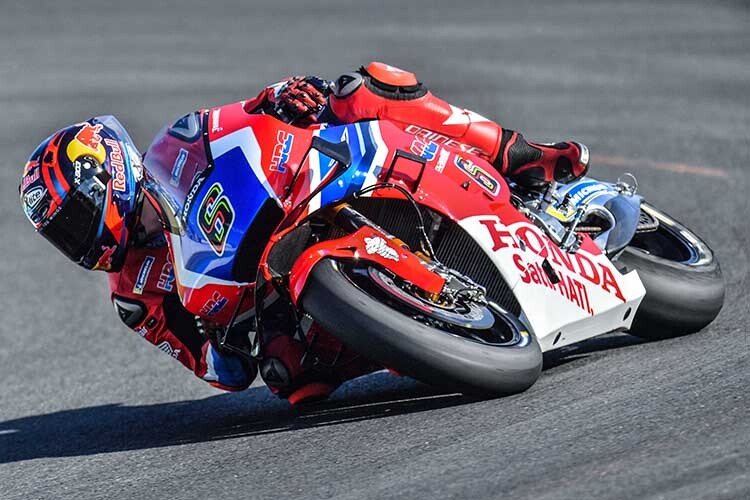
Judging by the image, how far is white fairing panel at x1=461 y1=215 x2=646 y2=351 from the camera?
506cm

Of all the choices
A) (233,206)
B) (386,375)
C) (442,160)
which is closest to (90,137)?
(233,206)

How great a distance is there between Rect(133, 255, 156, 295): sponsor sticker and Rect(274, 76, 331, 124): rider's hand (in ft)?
3.19

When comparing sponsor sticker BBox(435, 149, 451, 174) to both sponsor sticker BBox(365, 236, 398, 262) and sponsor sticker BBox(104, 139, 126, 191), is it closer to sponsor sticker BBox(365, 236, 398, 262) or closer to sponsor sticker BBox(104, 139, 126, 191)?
sponsor sticker BBox(365, 236, 398, 262)

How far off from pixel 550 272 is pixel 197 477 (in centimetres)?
174

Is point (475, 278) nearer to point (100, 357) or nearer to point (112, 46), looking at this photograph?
point (100, 357)

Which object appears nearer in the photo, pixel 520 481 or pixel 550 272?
pixel 520 481

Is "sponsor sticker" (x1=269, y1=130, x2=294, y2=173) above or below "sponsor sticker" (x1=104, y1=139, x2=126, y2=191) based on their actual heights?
above

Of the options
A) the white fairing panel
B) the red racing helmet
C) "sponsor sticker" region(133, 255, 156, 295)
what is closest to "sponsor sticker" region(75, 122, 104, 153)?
the red racing helmet

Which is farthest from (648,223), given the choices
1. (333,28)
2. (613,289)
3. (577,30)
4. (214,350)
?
(333,28)

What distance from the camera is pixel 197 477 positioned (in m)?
4.61

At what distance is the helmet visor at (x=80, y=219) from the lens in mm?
5004

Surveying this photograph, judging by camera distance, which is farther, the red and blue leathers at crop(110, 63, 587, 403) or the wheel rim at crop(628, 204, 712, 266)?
the wheel rim at crop(628, 204, 712, 266)

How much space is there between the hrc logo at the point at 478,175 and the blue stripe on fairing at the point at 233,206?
0.90 metres

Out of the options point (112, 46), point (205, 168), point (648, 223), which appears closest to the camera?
point (205, 168)
